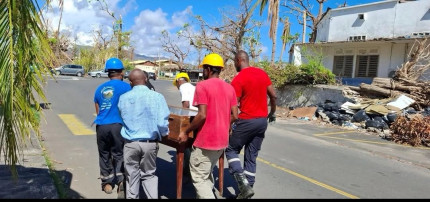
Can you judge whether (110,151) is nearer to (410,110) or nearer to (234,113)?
(234,113)

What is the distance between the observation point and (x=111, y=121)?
4.41m

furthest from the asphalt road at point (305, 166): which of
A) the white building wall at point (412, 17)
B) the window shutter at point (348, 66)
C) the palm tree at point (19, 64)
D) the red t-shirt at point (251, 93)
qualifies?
the white building wall at point (412, 17)

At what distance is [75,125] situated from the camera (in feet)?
33.4

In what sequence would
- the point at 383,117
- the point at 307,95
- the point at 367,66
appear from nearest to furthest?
the point at 383,117, the point at 307,95, the point at 367,66

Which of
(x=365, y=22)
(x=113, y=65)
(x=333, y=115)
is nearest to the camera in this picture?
(x=113, y=65)

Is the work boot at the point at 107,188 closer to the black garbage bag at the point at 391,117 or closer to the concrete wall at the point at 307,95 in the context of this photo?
the black garbage bag at the point at 391,117

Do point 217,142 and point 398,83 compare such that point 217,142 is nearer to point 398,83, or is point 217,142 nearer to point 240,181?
point 240,181

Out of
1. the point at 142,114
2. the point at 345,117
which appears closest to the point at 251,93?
the point at 142,114

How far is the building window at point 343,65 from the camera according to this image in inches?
872

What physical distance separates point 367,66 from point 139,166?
20.2 m

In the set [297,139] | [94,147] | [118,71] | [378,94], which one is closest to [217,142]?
[118,71]

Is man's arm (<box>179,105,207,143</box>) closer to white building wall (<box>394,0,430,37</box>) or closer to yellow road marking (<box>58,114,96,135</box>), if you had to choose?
yellow road marking (<box>58,114,96,135</box>)

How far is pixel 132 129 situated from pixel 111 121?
786mm

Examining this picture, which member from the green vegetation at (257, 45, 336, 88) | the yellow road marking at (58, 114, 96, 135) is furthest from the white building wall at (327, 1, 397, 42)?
the yellow road marking at (58, 114, 96, 135)
